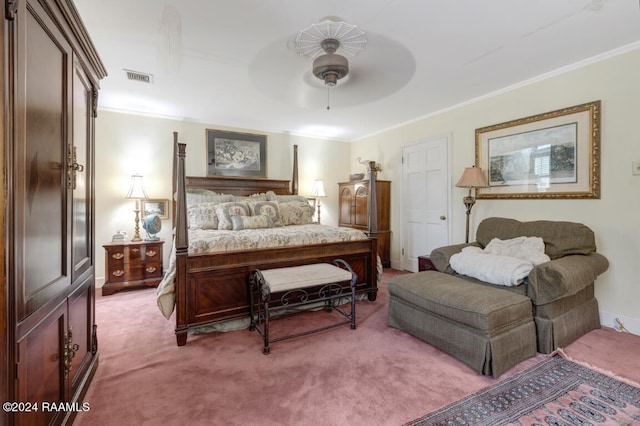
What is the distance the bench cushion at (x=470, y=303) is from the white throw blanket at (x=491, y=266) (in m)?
0.13

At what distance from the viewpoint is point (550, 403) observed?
1.63 m

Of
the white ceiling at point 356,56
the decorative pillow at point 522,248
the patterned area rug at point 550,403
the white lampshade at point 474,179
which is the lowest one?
the patterned area rug at point 550,403

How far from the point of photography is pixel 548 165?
2.98m

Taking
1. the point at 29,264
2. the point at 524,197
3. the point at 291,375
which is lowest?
the point at 291,375

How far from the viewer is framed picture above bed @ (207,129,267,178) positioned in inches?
181

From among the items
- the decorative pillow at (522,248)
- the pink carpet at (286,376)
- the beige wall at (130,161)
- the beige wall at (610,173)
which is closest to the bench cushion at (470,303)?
the pink carpet at (286,376)

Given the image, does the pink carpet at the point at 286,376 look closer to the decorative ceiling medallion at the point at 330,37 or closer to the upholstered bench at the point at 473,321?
the upholstered bench at the point at 473,321

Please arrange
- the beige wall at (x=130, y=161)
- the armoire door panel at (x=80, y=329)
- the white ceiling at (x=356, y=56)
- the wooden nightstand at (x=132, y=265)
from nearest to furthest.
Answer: the armoire door panel at (x=80, y=329) < the white ceiling at (x=356, y=56) < the wooden nightstand at (x=132, y=265) < the beige wall at (x=130, y=161)

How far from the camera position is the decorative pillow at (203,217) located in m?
3.58

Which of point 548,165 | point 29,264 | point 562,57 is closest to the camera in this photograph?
point 29,264

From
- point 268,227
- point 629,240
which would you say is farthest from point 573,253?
point 268,227

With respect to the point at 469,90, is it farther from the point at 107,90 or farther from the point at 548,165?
the point at 107,90

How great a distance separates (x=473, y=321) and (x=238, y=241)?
1938 mm

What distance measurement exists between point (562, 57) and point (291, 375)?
11.5 feet
